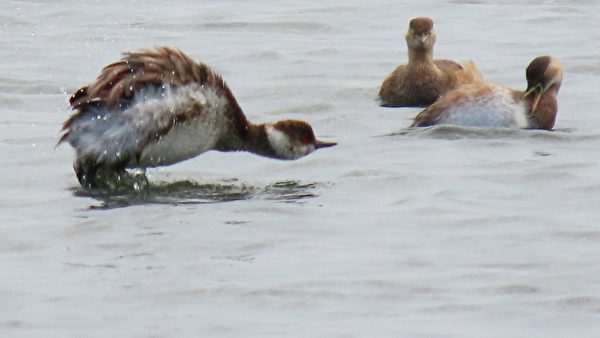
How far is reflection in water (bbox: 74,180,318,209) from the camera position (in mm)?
12086

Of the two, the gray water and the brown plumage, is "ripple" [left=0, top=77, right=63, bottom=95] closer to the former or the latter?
the gray water

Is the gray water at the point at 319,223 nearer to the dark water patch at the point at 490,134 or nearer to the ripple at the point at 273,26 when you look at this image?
the dark water patch at the point at 490,134

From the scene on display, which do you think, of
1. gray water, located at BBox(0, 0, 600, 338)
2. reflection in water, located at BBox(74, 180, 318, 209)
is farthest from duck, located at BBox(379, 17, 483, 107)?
reflection in water, located at BBox(74, 180, 318, 209)

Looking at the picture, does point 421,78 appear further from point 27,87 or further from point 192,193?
point 192,193

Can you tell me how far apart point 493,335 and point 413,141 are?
575 centimetres

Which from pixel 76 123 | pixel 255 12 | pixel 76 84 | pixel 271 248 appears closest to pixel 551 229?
pixel 271 248

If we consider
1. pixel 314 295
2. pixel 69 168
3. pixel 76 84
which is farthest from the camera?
pixel 76 84

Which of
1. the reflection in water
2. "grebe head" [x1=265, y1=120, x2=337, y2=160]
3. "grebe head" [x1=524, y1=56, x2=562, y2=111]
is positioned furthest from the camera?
"grebe head" [x1=524, y1=56, x2=562, y2=111]

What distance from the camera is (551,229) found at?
36.2 ft

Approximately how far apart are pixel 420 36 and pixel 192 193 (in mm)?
5348

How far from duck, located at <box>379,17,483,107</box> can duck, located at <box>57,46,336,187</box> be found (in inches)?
161

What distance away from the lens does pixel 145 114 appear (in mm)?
12078

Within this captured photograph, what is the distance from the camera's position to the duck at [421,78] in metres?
16.6

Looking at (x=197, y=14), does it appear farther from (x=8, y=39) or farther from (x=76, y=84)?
(x=76, y=84)
